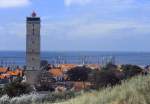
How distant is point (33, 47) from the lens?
8012cm

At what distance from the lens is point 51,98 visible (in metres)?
15.5

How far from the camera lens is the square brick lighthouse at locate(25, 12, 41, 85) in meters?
73.2

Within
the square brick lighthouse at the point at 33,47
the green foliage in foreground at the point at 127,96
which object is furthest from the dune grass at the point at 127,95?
the square brick lighthouse at the point at 33,47

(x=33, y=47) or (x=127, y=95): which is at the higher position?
(x=33, y=47)

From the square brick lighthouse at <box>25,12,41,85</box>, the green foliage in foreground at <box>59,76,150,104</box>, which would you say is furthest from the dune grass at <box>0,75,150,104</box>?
the square brick lighthouse at <box>25,12,41,85</box>

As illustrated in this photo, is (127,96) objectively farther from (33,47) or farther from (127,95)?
(33,47)

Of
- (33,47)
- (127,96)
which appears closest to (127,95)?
(127,96)

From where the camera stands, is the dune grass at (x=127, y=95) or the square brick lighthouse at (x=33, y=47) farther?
the square brick lighthouse at (x=33, y=47)

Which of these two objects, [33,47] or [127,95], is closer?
[127,95]

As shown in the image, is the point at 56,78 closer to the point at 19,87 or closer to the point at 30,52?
the point at 30,52

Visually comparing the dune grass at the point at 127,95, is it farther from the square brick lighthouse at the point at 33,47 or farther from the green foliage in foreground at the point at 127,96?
the square brick lighthouse at the point at 33,47

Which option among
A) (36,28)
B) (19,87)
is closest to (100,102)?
(19,87)

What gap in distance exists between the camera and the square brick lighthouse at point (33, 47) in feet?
240

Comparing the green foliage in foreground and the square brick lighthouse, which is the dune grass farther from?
the square brick lighthouse
